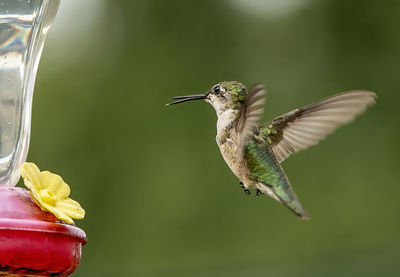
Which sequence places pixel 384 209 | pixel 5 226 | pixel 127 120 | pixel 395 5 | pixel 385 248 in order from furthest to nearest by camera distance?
pixel 127 120, pixel 395 5, pixel 384 209, pixel 385 248, pixel 5 226

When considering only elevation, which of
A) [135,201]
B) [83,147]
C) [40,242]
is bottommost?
[40,242]

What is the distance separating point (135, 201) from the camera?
941cm

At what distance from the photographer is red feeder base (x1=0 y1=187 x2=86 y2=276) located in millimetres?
2113

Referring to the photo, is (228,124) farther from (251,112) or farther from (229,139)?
(251,112)

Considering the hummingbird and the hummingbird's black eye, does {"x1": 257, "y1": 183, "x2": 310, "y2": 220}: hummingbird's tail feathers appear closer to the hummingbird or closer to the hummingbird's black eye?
the hummingbird

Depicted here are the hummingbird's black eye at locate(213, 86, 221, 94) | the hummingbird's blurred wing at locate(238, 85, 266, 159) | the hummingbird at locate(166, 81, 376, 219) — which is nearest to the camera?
the hummingbird's blurred wing at locate(238, 85, 266, 159)

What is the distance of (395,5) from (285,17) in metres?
1.33

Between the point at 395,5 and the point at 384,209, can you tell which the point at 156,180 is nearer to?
the point at 384,209

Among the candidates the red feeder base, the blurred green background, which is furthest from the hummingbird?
the blurred green background

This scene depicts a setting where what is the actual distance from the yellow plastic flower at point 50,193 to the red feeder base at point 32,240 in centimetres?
3

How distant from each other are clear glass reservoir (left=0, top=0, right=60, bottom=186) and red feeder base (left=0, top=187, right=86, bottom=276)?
0.53 m

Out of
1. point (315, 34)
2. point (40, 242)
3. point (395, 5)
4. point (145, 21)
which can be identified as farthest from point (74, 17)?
point (40, 242)

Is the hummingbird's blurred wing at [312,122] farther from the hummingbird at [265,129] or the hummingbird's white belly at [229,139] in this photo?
the hummingbird's white belly at [229,139]

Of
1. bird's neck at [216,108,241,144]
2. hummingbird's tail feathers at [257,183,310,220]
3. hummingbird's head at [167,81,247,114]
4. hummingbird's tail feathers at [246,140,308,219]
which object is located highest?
hummingbird's head at [167,81,247,114]
